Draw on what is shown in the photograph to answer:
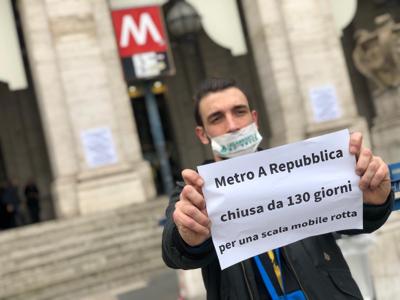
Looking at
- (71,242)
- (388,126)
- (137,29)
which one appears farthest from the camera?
(388,126)

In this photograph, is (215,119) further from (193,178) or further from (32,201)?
(32,201)

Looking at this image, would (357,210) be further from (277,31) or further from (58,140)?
(277,31)

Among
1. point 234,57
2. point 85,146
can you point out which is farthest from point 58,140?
point 234,57

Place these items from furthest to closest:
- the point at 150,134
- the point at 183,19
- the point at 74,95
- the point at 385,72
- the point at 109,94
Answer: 1. the point at 150,134
2. the point at 385,72
3. the point at 109,94
4. the point at 74,95
5. the point at 183,19

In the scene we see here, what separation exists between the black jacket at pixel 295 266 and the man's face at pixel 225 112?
0.37 meters

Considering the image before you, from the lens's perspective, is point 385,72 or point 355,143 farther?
point 385,72

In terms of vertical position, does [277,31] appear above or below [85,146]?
above

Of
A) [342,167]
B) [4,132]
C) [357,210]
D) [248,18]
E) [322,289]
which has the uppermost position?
[248,18]

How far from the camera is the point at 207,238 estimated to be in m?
1.93

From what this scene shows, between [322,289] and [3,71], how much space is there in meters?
12.8

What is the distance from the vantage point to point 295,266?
1992 mm

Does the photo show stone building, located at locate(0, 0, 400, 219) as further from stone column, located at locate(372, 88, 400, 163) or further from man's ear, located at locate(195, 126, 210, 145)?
man's ear, located at locate(195, 126, 210, 145)

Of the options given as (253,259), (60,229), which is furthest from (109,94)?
(253,259)

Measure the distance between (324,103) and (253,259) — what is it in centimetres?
1374
